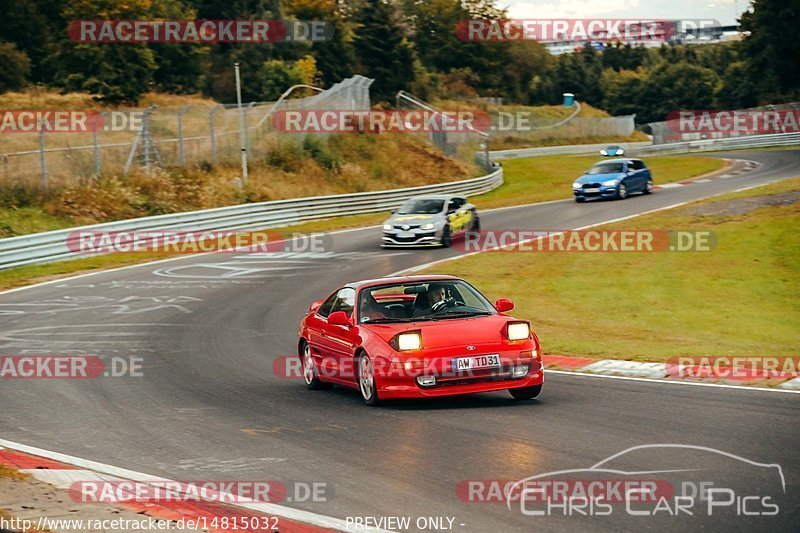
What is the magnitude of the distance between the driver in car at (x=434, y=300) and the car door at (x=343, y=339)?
0.73 m

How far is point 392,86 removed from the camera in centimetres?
7744

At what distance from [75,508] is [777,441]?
5088 mm

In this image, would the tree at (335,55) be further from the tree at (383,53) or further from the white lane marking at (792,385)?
the white lane marking at (792,385)

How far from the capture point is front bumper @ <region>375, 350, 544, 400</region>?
10086mm

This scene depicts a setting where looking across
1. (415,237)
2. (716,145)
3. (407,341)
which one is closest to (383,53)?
(716,145)

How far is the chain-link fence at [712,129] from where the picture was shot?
2918 inches

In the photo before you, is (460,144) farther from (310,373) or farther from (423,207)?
(310,373)

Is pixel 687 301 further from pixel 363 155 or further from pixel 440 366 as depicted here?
pixel 363 155

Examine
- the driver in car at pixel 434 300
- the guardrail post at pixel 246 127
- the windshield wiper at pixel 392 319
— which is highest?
the guardrail post at pixel 246 127

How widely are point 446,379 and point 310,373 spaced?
8.68ft

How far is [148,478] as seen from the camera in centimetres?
764

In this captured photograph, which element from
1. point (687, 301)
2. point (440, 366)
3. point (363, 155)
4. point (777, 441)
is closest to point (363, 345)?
point (440, 366)

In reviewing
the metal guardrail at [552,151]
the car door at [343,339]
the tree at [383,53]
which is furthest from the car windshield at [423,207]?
the tree at [383,53]

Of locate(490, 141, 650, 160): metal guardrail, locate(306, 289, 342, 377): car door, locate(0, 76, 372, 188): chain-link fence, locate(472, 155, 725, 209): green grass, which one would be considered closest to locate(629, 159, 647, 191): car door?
locate(472, 155, 725, 209): green grass
